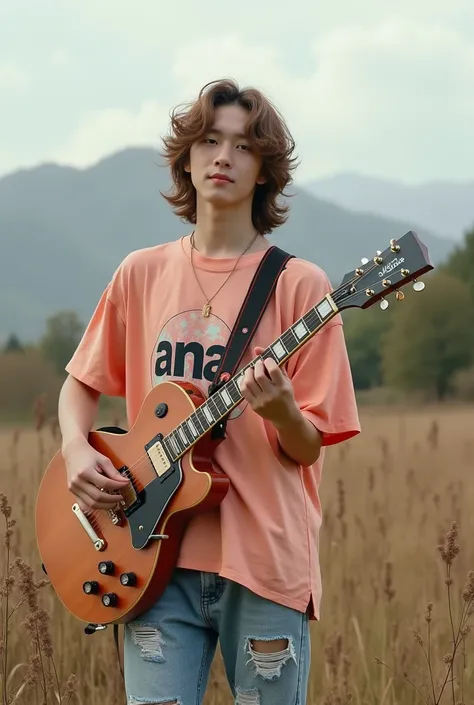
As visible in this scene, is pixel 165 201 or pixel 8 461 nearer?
pixel 165 201

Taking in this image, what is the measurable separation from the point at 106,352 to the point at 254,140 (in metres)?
0.63


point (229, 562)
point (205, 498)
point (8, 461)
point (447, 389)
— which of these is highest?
point (447, 389)

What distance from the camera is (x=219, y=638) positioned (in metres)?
2.15

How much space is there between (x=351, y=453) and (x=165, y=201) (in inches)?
139

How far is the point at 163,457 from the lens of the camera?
2207 mm

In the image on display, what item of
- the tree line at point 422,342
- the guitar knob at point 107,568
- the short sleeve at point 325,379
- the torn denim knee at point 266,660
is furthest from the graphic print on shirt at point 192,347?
the tree line at point 422,342

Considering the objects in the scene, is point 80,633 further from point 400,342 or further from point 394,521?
point 400,342

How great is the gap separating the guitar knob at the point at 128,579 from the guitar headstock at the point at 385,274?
29.2 inches

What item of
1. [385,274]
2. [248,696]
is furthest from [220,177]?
[248,696]

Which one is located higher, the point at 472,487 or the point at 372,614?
the point at 472,487

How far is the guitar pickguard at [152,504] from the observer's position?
215cm

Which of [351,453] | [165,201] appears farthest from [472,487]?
[165,201]

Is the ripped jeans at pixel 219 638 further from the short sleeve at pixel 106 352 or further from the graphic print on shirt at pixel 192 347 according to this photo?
the short sleeve at pixel 106 352

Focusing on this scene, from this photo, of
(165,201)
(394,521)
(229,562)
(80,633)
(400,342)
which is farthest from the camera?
(400,342)
